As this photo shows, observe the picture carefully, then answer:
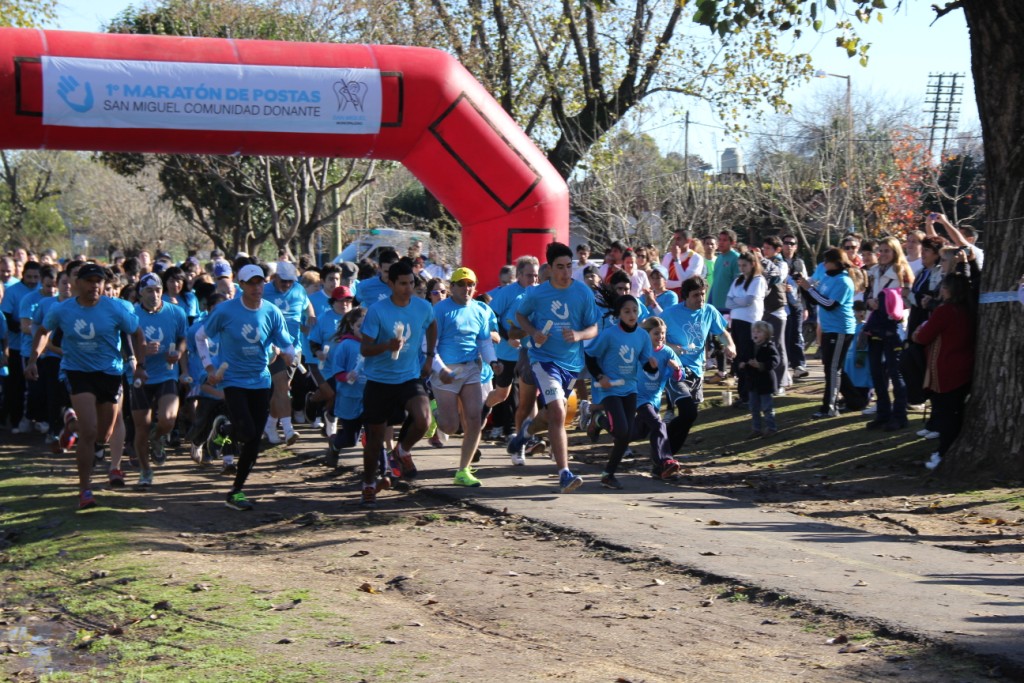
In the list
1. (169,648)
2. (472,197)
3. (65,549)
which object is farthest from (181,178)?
(169,648)

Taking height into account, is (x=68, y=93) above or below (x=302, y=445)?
above

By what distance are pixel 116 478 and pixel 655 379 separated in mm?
4595

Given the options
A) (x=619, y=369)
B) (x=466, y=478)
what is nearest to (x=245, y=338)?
(x=466, y=478)

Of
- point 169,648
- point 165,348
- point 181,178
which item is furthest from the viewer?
point 181,178

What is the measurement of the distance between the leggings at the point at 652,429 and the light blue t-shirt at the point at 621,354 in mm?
338

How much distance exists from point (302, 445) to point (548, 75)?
Result: 1202 cm

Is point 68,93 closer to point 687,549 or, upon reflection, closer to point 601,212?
point 687,549

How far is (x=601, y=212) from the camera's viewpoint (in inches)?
993

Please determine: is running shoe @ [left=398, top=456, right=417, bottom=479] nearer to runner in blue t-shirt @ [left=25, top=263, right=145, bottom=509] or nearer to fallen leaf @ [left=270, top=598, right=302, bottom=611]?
runner in blue t-shirt @ [left=25, top=263, right=145, bottom=509]

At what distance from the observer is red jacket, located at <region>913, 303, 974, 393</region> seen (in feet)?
35.9

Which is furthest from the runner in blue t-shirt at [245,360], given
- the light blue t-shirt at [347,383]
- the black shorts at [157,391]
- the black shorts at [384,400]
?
the black shorts at [157,391]

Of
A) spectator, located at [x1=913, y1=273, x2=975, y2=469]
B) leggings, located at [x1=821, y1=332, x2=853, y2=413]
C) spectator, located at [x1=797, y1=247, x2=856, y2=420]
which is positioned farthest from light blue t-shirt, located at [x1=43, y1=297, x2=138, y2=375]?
leggings, located at [x1=821, y1=332, x2=853, y2=413]

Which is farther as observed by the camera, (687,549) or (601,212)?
(601,212)

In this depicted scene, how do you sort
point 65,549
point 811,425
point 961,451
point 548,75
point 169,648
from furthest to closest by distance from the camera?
point 548,75
point 811,425
point 961,451
point 65,549
point 169,648
